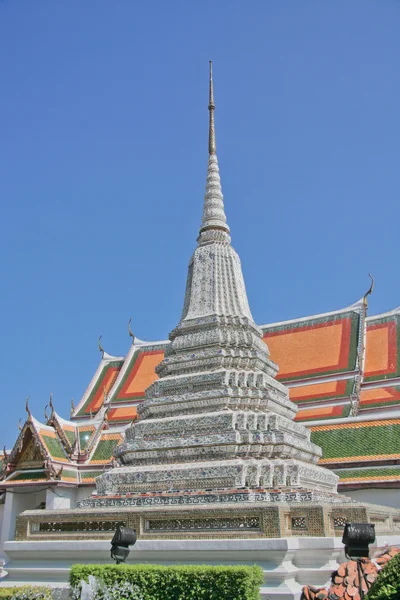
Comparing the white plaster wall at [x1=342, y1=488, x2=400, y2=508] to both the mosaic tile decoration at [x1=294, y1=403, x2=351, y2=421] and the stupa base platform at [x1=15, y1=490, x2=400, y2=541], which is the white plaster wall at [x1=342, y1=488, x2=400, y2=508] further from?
the mosaic tile decoration at [x1=294, y1=403, x2=351, y2=421]

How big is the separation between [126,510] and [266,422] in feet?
6.37

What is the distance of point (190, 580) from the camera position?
14.8 feet

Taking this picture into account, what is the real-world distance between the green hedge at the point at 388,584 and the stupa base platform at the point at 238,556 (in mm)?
2187

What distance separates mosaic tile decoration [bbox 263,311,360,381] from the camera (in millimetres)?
12965

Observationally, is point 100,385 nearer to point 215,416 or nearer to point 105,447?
point 105,447

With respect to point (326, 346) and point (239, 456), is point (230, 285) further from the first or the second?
point (326, 346)

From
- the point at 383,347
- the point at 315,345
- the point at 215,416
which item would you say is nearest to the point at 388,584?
the point at 215,416

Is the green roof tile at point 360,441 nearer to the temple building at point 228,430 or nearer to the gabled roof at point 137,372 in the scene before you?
the temple building at point 228,430

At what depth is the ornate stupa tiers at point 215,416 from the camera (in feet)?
22.2

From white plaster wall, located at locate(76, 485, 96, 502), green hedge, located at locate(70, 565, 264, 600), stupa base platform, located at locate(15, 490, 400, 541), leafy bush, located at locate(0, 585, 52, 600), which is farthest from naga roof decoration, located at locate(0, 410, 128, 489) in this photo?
green hedge, located at locate(70, 565, 264, 600)

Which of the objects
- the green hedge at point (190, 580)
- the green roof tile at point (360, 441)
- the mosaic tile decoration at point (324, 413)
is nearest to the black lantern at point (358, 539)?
the green hedge at point (190, 580)

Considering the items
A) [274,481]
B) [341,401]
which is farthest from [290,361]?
[274,481]

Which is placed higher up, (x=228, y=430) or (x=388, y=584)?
(x=228, y=430)

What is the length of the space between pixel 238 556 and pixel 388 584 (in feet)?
8.67
